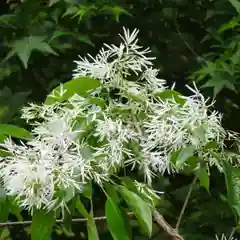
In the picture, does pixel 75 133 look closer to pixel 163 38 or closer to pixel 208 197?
pixel 208 197

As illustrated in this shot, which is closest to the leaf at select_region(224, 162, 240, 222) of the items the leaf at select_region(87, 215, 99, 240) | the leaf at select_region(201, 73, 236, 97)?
the leaf at select_region(87, 215, 99, 240)

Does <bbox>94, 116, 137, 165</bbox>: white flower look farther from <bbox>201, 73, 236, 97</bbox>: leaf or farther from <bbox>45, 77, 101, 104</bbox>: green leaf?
<bbox>201, 73, 236, 97</bbox>: leaf

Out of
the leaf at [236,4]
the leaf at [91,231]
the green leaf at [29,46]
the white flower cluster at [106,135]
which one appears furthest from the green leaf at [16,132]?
the leaf at [236,4]

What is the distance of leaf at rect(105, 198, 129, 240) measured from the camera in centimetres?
57

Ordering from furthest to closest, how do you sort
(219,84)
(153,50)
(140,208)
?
(153,50), (219,84), (140,208)

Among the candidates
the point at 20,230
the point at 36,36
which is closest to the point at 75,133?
the point at 36,36

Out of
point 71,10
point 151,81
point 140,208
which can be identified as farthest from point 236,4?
point 140,208

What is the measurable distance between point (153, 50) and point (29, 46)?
0.33 m

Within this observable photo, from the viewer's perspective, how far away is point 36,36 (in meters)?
1.30

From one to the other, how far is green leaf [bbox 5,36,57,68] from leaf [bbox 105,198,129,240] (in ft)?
2.43

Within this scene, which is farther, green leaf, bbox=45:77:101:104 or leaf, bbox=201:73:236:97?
leaf, bbox=201:73:236:97

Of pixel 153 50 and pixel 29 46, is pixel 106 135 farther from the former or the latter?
pixel 153 50

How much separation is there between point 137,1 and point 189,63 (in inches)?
7.8

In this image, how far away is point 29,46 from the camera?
128 centimetres
